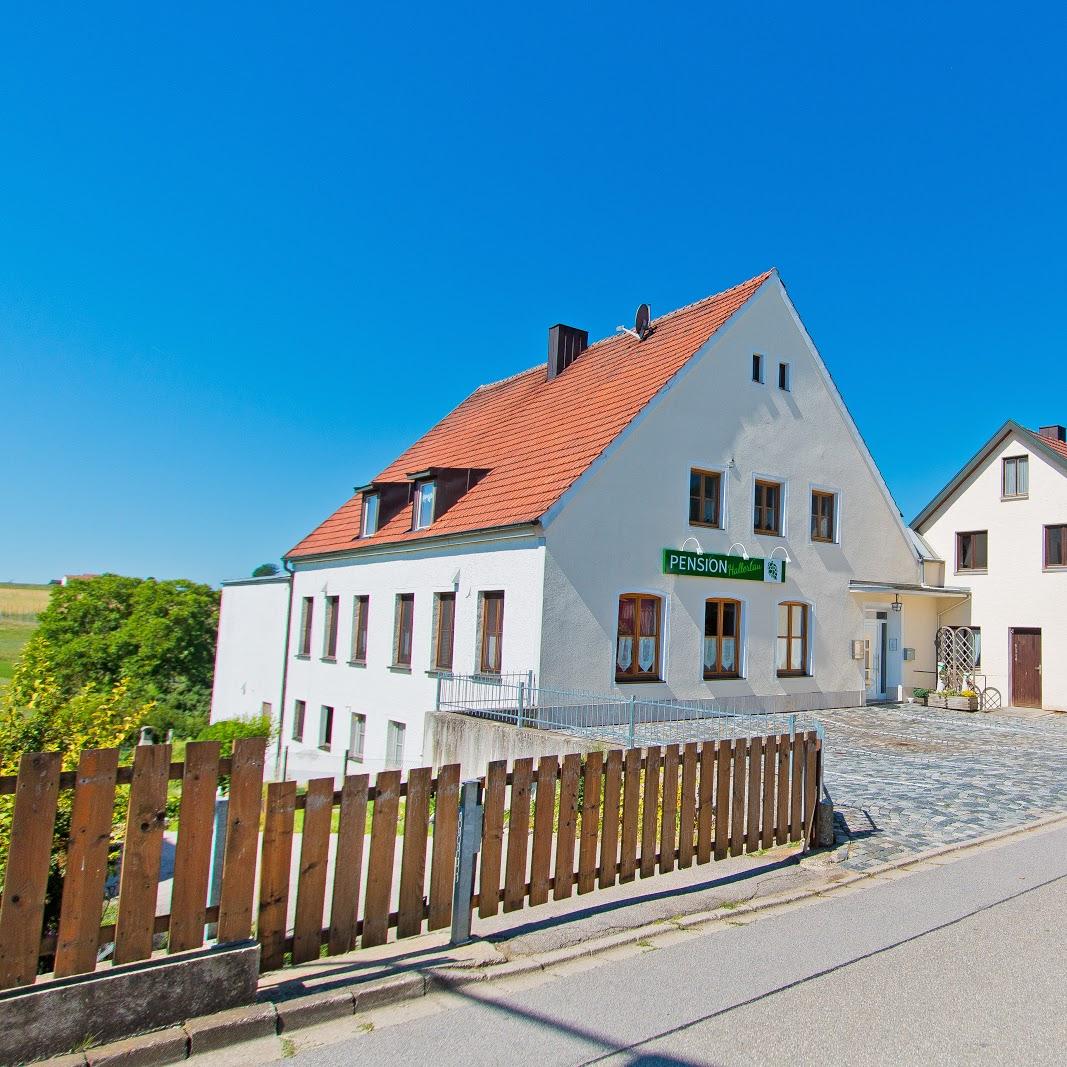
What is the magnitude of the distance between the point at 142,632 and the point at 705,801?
3483 centimetres

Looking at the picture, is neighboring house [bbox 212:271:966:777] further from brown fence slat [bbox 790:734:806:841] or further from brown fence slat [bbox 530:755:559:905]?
brown fence slat [bbox 530:755:559:905]

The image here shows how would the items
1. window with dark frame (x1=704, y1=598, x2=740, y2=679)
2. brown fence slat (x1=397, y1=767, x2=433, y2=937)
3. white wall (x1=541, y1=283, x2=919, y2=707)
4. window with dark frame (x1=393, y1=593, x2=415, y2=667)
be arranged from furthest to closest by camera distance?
window with dark frame (x1=393, y1=593, x2=415, y2=667) < window with dark frame (x1=704, y1=598, x2=740, y2=679) < white wall (x1=541, y1=283, x2=919, y2=707) < brown fence slat (x1=397, y1=767, x2=433, y2=937)

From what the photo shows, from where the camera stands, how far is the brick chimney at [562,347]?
2516 centimetres

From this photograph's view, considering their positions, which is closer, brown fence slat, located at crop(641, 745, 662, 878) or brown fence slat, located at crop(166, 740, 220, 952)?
brown fence slat, located at crop(166, 740, 220, 952)

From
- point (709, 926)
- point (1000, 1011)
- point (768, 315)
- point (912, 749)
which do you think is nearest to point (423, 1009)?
point (709, 926)

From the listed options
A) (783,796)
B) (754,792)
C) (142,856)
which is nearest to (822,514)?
(783,796)

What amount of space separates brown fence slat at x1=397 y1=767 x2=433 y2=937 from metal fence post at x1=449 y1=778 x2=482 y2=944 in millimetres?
234

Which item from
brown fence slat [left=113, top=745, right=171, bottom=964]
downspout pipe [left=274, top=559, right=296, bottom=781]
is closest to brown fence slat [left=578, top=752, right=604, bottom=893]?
brown fence slat [left=113, top=745, right=171, bottom=964]

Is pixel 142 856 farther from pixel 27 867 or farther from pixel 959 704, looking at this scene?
pixel 959 704

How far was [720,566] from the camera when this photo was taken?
19484 mm

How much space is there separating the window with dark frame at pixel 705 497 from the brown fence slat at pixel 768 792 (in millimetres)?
11742

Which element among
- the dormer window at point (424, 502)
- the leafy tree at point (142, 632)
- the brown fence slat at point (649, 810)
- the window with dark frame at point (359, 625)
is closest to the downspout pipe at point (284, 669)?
the window with dark frame at point (359, 625)

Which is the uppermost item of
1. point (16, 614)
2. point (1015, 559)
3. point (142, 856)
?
point (1015, 559)

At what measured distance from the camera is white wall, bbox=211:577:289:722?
28.2 metres
